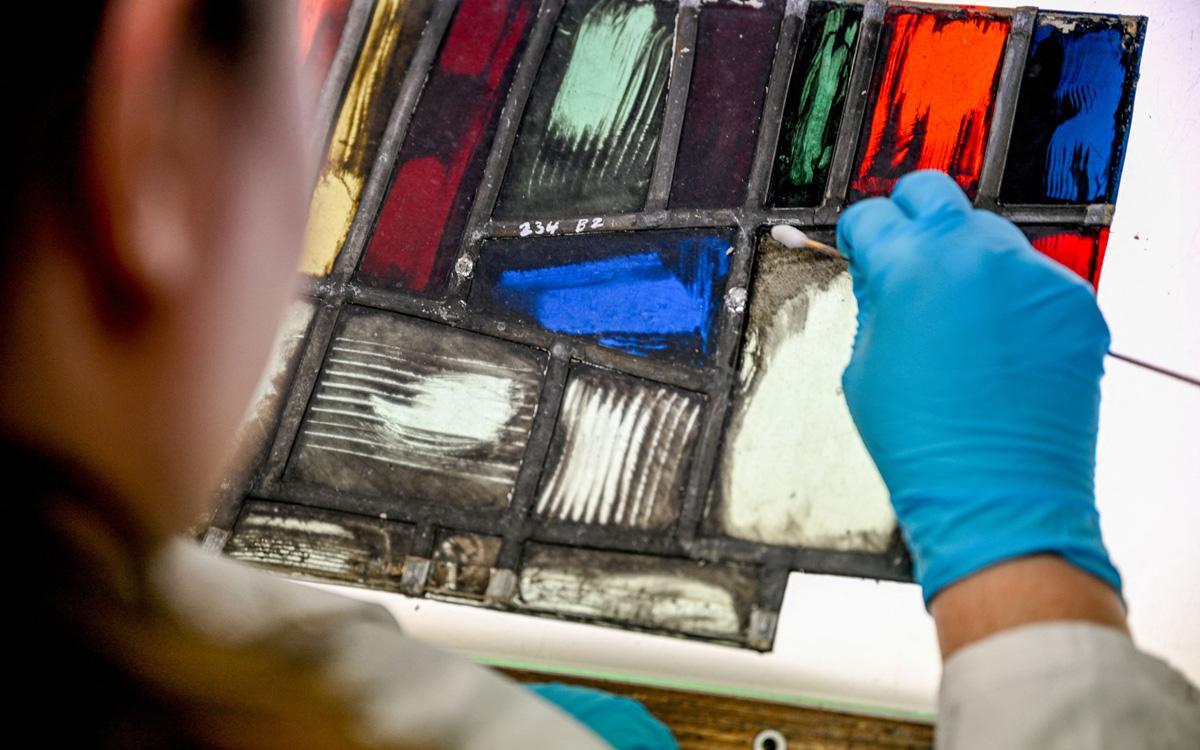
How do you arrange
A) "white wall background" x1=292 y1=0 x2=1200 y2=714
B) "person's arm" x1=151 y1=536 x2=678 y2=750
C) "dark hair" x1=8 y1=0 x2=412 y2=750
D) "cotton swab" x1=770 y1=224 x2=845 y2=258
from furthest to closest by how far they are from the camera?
1. "cotton swab" x1=770 y1=224 x2=845 y2=258
2. "white wall background" x1=292 y1=0 x2=1200 y2=714
3. "person's arm" x1=151 y1=536 x2=678 y2=750
4. "dark hair" x1=8 y1=0 x2=412 y2=750

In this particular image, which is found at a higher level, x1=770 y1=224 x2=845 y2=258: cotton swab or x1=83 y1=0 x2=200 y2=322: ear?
x1=770 y1=224 x2=845 y2=258: cotton swab

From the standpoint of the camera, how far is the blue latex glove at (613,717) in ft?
2.87

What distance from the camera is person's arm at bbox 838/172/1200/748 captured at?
76 centimetres

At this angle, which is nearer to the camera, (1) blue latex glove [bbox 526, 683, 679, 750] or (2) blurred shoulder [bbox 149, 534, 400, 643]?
(2) blurred shoulder [bbox 149, 534, 400, 643]

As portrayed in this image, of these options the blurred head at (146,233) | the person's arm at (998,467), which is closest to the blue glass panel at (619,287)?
the person's arm at (998,467)

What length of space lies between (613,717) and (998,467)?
52 cm

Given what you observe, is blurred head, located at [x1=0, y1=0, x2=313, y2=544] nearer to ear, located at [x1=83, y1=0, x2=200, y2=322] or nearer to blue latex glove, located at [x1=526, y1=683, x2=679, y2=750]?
ear, located at [x1=83, y1=0, x2=200, y2=322]

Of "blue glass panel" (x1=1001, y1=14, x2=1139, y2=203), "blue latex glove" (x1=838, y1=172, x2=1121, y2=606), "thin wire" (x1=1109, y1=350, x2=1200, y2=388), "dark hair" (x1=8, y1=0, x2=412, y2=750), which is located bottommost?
"dark hair" (x1=8, y1=0, x2=412, y2=750)

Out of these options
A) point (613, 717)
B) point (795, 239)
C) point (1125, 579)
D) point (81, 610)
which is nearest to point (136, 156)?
point (81, 610)

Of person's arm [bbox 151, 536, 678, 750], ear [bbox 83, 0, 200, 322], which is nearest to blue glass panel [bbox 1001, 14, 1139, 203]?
person's arm [bbox 151, 536, 678, 750]

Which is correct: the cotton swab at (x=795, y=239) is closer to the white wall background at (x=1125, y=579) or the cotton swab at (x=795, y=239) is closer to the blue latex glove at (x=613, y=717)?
the white wall background at (x=1125, y=579)

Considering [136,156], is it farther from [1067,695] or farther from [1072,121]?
[1072,121]

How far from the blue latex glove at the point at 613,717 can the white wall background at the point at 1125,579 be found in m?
0.15

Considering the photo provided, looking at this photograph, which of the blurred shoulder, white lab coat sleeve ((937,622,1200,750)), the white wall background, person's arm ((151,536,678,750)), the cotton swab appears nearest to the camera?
person's arm ((151,536,678,750))
